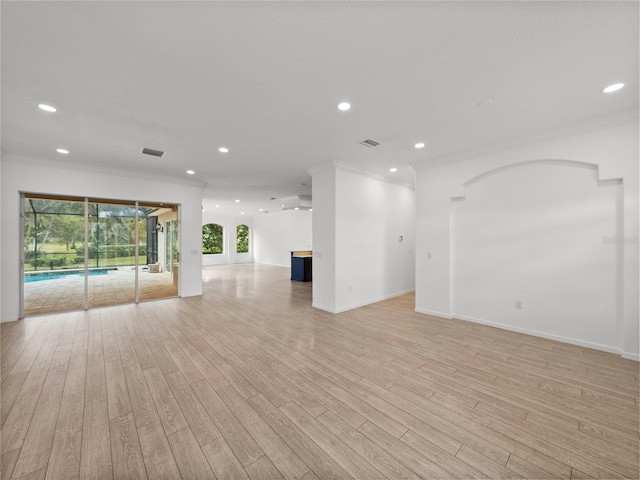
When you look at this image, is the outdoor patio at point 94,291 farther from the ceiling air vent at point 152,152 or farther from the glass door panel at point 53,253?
the ceiling air vent at point 152,152

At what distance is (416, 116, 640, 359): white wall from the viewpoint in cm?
317

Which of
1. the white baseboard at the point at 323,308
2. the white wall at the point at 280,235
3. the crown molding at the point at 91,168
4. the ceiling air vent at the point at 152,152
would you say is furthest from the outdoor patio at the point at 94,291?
the white wall at the point at 280,235

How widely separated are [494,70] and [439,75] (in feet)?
1.50

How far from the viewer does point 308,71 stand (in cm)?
222

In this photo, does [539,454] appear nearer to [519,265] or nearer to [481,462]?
[481,462]

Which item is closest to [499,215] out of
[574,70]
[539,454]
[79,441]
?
[574,70]

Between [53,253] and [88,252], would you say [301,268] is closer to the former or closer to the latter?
[88,252]

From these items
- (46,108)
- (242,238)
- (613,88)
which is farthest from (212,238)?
(613,88)

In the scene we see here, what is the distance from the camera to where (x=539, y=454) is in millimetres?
1715

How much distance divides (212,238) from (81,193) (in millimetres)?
9150

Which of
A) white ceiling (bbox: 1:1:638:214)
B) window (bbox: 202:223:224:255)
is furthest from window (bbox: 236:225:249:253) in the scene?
white ceiling (bbox: 1:1:638:214)

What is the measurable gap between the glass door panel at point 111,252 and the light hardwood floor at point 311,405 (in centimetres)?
163

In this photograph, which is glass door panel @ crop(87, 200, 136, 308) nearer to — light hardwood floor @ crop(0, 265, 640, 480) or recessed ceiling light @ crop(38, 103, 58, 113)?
light hardwood floor @ crop(0, 265, 640, 480)

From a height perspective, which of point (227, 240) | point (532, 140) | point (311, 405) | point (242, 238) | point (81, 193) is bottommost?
point (311, 405)
